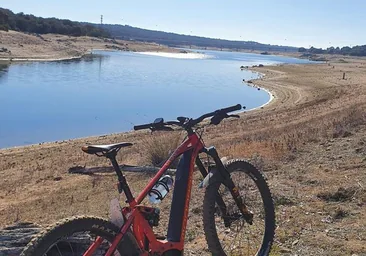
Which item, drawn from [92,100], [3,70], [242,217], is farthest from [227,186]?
[3,70]

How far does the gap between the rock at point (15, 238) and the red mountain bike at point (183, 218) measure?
3.32 feet

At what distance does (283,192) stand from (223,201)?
8.39 feet

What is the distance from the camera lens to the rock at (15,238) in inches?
150

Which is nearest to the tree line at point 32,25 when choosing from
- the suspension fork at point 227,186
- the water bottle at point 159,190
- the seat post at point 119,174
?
the suspension fork at point 227,186

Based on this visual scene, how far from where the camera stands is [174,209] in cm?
342

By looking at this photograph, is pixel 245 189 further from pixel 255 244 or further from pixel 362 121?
pixel 362 121

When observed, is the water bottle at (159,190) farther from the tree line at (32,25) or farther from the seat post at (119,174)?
the tree line at (32,25)

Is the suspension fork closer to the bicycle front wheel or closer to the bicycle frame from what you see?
the bicycle front wheel

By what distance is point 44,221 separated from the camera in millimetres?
6922

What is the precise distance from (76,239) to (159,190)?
66 centimetres

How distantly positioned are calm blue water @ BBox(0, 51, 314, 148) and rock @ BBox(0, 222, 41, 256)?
16274 mm

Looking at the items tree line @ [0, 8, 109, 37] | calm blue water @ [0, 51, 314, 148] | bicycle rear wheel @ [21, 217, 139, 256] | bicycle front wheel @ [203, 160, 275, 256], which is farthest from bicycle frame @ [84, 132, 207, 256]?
tree line @ [0, 8, 109, 37]

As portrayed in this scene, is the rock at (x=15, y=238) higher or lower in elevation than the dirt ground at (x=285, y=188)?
higher

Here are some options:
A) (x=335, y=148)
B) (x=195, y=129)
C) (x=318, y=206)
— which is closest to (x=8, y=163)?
(x=335, y=148)
